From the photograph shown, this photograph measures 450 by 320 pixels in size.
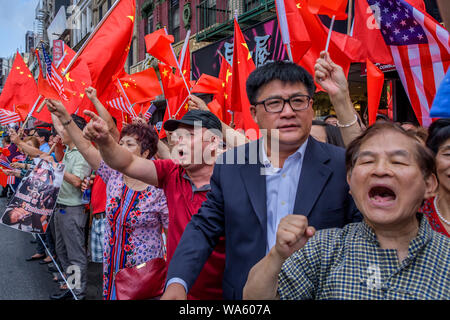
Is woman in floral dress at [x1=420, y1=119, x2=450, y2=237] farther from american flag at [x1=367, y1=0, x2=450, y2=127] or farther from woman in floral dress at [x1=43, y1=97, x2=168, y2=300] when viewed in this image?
woman in floral dress at [x1=43, y1=97, x2=168, y2=300]

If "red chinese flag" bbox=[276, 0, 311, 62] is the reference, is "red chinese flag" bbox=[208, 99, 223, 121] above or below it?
below

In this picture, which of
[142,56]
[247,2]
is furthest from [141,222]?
[142,56]

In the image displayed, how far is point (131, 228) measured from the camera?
3000 mm

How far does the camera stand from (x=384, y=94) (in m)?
9.38

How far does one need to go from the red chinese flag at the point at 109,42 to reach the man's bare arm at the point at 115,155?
2336 mm

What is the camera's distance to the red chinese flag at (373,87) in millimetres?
3750

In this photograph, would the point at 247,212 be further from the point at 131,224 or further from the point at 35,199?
the point at 35,199

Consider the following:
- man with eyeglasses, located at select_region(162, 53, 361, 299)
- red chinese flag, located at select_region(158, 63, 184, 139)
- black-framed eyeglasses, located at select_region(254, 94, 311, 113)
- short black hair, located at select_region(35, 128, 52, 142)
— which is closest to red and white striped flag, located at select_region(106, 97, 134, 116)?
red chinese flag, located at select_region(158, 63, 184, 139)

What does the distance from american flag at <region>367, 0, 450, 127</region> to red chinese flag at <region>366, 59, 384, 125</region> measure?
0.38 m

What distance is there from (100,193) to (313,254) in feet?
12.2

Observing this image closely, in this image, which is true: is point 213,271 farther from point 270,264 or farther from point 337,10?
point 337,10

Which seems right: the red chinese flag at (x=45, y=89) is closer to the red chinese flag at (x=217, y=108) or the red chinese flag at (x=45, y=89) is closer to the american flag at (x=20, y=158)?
the red chinese flag at (x=217, y=108)

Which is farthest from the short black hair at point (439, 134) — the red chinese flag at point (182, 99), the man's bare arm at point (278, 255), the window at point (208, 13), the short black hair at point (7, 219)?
the window at point (208, 13)

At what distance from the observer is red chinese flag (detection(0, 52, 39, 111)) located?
6.38m
